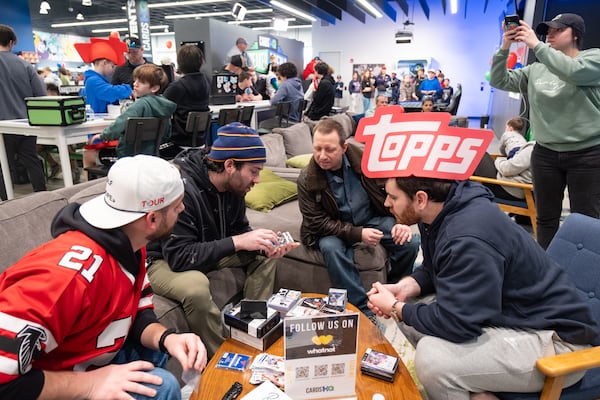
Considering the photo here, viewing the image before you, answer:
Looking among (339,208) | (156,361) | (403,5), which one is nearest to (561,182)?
(339,208)

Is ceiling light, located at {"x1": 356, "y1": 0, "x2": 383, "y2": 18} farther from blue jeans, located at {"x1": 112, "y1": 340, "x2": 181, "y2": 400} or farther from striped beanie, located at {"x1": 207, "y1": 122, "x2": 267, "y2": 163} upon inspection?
blue jeans, located at {"x1": 112, "y1": 340, "x2": 181, "y2": 400}

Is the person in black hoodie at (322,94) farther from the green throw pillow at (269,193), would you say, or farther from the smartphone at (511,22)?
the smartphone at (511,22)

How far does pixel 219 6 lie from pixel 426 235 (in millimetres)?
15000

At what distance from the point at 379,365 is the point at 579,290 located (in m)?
0.84

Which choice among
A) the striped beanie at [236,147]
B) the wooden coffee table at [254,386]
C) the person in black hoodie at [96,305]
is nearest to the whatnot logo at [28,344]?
the person in black hoodie at [96,305]

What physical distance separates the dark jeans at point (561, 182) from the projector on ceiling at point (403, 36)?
44.0ft

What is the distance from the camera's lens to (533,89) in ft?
8.55

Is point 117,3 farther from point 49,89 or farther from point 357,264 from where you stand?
point 357,264

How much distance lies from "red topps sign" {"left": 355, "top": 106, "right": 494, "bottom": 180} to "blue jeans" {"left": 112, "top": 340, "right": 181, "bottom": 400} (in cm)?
96

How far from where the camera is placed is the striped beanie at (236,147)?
2.02m

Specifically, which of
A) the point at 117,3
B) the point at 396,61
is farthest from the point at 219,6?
the point at 396,61

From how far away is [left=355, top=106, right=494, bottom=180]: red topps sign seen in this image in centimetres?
140

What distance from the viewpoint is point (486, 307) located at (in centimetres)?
130

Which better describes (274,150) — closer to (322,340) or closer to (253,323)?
(253,323)
